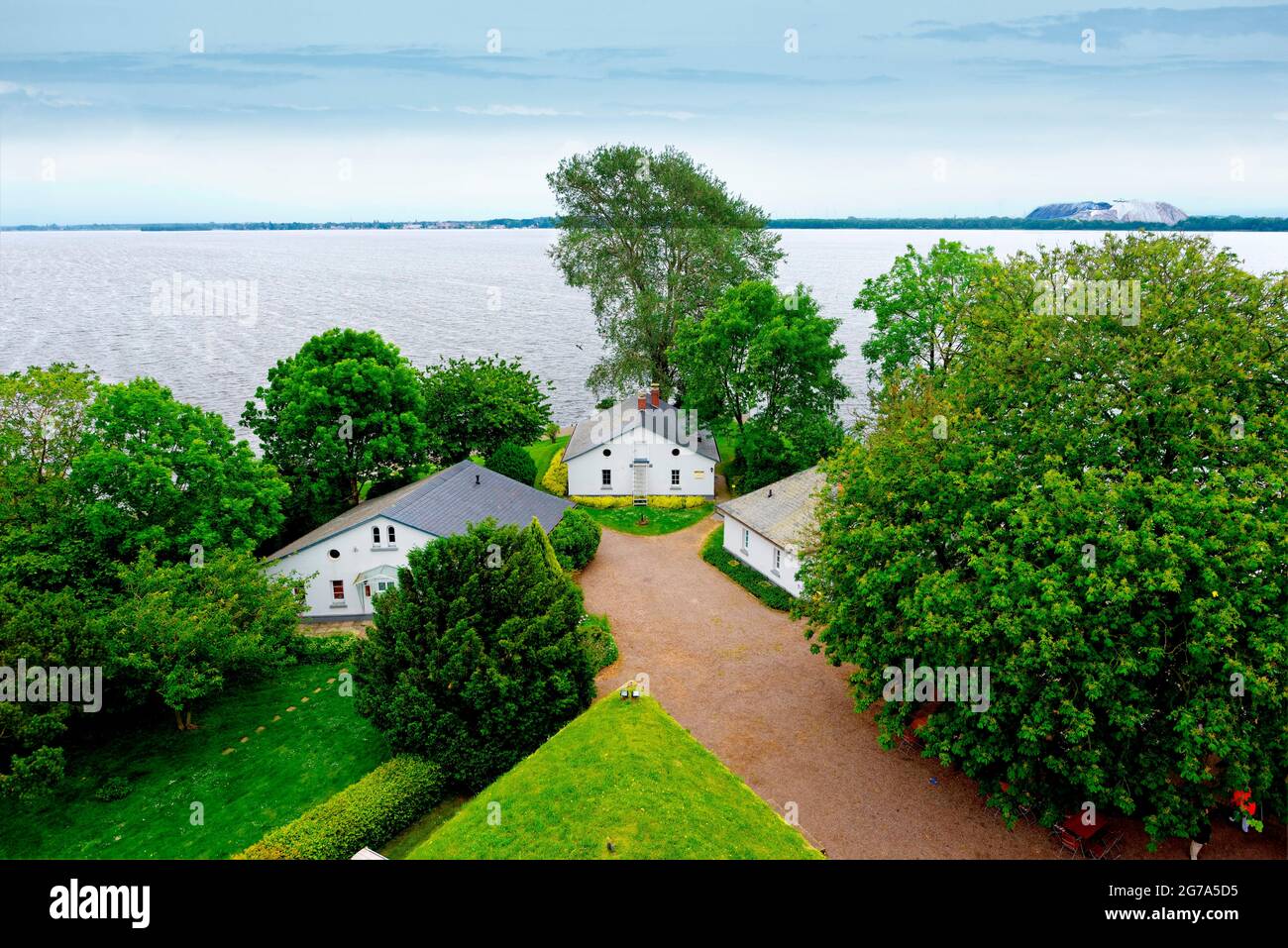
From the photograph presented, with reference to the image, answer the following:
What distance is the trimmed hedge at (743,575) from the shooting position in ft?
120

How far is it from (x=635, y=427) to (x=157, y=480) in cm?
2643

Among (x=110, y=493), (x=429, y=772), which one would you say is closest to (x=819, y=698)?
(x=429, y=772)

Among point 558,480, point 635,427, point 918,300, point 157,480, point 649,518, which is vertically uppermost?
point 918,300

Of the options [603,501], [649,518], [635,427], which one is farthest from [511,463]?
[649,518]

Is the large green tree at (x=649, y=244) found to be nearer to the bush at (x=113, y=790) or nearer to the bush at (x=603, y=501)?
the bush at (x=603, y=501)

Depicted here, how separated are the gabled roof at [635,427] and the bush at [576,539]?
30.7ft

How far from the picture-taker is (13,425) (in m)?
32.4

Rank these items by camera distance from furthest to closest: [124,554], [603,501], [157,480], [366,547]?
[603,501] < [366,547] < [157,480] < [124,554]

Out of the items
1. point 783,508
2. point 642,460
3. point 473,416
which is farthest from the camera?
point 473,416

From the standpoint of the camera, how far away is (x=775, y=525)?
39.0 metres

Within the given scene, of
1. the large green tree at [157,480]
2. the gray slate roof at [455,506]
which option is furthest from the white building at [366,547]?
the large green tree at [157,480]

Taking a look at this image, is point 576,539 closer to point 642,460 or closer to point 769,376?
point 642,460
